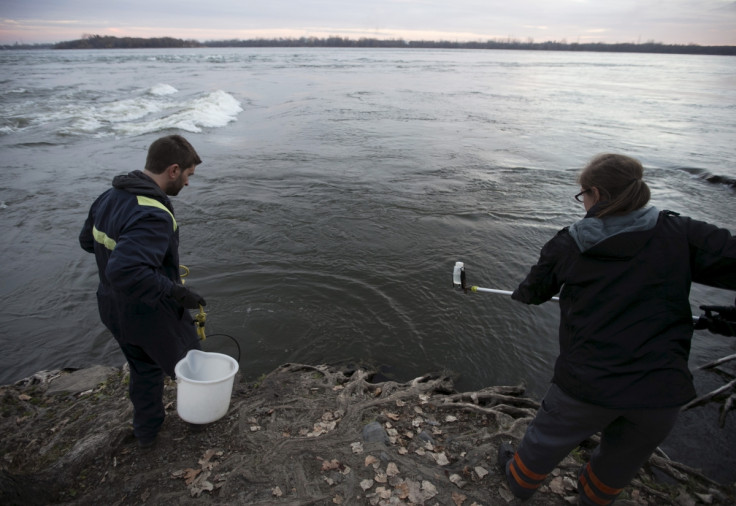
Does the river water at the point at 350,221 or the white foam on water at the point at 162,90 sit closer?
→ the river water at the point at 350,221

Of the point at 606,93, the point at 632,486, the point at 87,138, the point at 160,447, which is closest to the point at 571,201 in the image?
A: the point at 632,486

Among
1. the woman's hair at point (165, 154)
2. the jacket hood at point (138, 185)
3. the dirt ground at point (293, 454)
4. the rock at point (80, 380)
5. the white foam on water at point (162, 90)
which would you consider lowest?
the rock at point (80, 380)

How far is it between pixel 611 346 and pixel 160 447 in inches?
147

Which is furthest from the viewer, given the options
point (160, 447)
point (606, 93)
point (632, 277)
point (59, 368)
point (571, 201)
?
point (606, 93)

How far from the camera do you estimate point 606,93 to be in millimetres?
37188

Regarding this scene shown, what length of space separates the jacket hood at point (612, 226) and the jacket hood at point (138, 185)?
290 cm

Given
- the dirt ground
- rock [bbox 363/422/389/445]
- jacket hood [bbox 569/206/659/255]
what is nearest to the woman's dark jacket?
jacket hood [bbox 569/206/659/255]

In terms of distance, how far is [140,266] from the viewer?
293cm

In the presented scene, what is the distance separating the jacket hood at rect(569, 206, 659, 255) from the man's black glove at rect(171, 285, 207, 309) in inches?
104

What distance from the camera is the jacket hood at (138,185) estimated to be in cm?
311

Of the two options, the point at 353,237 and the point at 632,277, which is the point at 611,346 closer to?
the point at 632,277

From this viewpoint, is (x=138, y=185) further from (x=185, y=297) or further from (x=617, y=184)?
(x=617, y=184)

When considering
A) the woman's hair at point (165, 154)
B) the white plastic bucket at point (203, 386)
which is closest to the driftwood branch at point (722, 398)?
the white plastic bucket at point (203, 386)

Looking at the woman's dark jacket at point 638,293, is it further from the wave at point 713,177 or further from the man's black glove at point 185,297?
the wave at point 713,177
